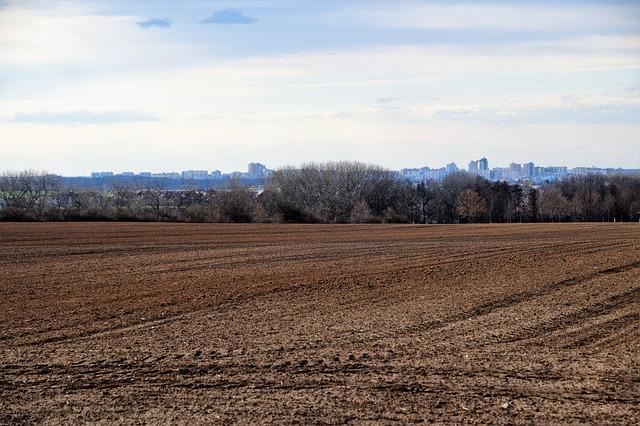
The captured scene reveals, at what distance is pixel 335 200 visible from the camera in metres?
96.3

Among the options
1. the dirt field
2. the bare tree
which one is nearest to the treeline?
the bare tree

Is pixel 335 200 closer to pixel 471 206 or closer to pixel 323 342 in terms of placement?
pixel 471 206

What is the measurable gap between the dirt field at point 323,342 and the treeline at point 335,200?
46.2 metres

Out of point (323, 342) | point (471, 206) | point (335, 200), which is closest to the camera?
point (323, 342)

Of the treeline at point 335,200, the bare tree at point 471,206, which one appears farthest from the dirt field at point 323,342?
the bare tree at point 471,206

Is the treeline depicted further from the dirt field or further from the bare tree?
the dirt field

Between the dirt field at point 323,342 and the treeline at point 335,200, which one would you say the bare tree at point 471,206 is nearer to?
the treeline at point 335,200

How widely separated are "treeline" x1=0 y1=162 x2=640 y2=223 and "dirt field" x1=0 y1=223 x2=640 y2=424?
46.2 m

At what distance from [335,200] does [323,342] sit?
83.6m

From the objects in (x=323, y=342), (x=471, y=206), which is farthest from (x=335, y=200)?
(x=323, y=342)

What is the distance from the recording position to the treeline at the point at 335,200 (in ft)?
239

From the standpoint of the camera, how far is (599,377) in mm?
10422

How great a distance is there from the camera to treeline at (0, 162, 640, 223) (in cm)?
7281

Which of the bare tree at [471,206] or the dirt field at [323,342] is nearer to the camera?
the dirt field at [323,342]
